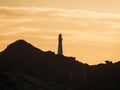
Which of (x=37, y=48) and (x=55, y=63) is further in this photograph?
(x=37, y=48)

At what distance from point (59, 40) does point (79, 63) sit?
29.8ft

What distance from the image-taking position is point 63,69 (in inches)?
3725

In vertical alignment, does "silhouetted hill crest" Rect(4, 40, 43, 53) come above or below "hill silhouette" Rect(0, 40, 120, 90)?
above

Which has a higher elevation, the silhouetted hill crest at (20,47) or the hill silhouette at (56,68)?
the silhouetted hill crest at (20,47)

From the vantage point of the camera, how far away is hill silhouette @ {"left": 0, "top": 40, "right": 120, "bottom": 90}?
8425 cm

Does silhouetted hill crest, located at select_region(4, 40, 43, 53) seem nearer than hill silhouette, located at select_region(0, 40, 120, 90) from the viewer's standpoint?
No

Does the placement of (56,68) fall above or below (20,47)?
below

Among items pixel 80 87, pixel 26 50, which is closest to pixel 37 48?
pixel 26 50

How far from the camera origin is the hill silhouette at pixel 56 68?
84.2 meters

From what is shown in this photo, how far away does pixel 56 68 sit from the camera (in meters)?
96.4

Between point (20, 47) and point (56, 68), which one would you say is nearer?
point (56, 68)

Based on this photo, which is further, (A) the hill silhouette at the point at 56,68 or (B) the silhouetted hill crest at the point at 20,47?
(B) the silhouetted hill crest at the point at 20,47

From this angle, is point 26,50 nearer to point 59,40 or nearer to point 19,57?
point 19,57

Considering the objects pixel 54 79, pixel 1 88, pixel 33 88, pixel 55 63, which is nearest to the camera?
pixel 1 88
